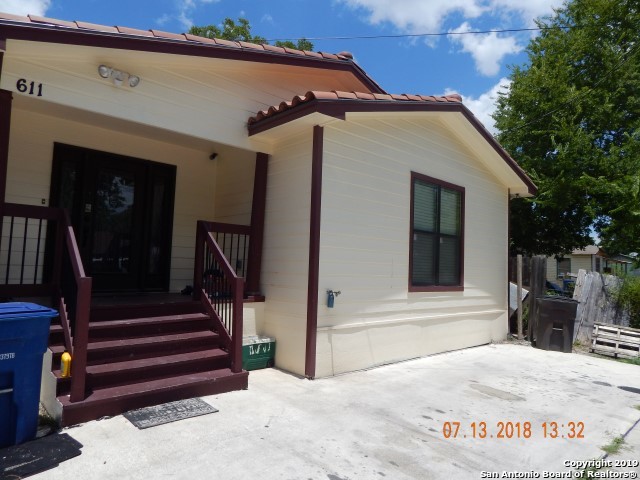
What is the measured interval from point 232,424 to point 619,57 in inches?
582

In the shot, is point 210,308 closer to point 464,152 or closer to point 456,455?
point 456,455

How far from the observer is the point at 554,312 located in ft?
24.6

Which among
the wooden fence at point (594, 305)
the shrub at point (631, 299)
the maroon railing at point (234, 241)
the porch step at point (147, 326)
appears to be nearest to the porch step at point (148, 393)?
the porch step at point (147, 326)

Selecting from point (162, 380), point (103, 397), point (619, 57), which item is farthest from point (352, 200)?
point (619, 57)

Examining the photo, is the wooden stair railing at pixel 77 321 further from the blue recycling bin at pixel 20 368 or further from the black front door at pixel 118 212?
the black front door at pixel 118 212

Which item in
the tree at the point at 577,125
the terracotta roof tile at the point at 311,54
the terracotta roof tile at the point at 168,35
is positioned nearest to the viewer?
the terracotta roof tile at the point at 168,35

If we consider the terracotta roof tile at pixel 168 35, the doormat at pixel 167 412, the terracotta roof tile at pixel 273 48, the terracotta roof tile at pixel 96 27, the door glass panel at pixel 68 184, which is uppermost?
the terracotta roof tile at pixel 273 48

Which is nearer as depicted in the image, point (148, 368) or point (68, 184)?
point (148, 368)

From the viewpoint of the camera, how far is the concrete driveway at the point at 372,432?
2.81 metres

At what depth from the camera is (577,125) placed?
483 inches

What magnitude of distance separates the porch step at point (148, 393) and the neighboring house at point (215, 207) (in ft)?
0.06

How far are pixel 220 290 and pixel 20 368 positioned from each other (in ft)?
7.69

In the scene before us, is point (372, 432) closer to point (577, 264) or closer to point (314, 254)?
point (314, 254)

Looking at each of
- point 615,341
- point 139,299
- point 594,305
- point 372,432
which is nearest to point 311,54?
point 139,299
